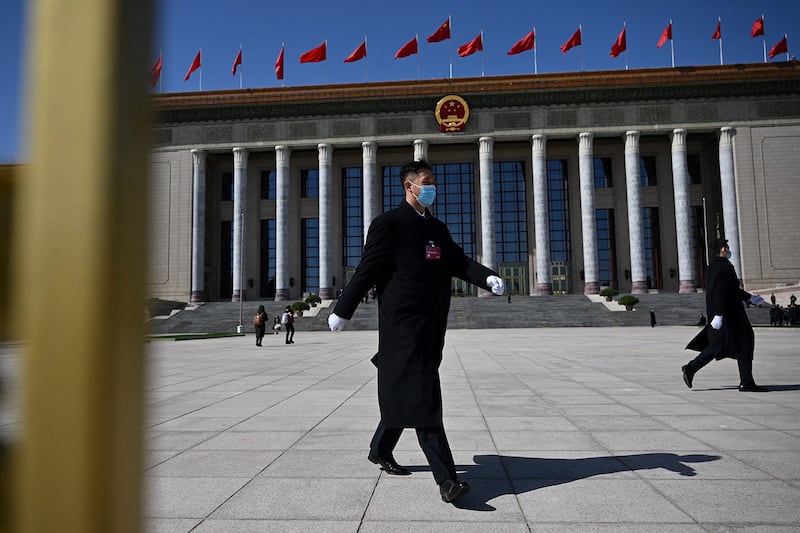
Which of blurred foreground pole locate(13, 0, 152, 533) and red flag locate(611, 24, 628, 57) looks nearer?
blurred foreground pole locate(13, 0, 152, 533)

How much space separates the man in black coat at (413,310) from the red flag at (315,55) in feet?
129

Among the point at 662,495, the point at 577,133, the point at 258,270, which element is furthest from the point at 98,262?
the point at 258,270

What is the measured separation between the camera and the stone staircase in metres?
32.7

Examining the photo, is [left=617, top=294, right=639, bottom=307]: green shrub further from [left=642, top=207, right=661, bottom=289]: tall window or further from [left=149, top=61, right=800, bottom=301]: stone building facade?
[left=642, top=207, right=661, bottom=289]: tall window

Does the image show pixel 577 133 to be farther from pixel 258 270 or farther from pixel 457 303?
pixel 258 270

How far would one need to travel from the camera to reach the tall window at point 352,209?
47938 millimetres

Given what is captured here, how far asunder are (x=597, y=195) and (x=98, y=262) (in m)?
48.4

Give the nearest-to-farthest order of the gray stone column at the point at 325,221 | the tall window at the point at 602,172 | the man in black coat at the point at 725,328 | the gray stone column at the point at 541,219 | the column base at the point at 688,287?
the man in black coat at the point at 725,328 → the column base at the point at 688,287 → the gray stone column at the point at 541,219 → the gray stone column at the point at 325,221 → the tall window at the point at 602,172

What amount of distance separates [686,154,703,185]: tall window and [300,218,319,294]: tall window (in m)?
29.6

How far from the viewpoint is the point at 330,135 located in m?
43.6

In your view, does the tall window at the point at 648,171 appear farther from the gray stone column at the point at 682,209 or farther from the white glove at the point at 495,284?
the white glove at the point at 495,284

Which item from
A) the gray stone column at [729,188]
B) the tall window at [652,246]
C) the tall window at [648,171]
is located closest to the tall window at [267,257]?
the tall window at [652,246]

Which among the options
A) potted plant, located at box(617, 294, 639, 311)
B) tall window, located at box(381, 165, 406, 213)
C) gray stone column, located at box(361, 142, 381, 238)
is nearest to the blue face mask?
potted plant, located at box(617, 294, 639, 311)

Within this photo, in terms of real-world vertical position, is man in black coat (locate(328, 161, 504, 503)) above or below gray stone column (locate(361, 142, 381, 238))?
below
